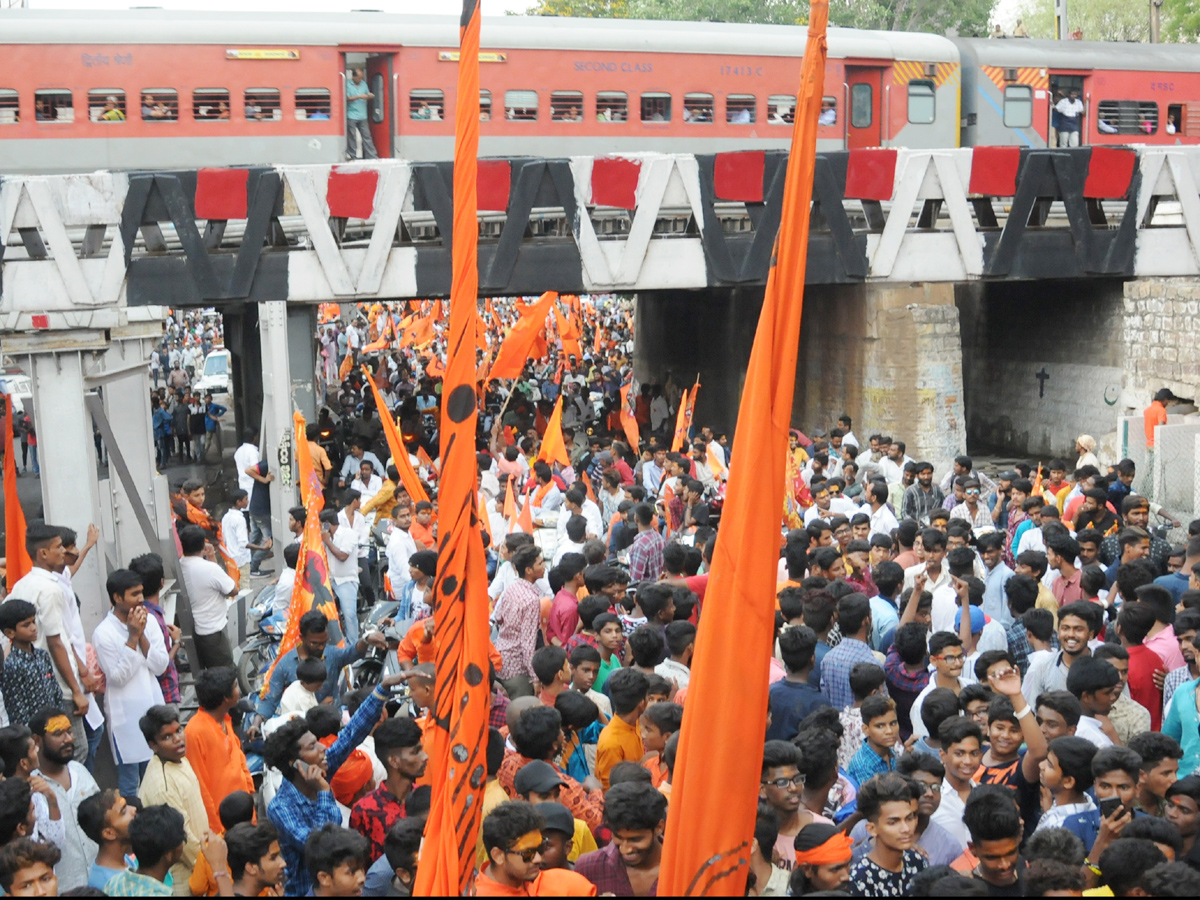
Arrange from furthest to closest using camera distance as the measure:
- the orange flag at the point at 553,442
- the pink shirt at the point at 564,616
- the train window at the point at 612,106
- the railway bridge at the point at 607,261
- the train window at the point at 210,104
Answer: the train window at the point at 612,106 < the train window at the point at 210,104 < the orange flag at the point at 553,442 < the railway bridge at the point at 607,261 < the pink shirt at the point at 564,616

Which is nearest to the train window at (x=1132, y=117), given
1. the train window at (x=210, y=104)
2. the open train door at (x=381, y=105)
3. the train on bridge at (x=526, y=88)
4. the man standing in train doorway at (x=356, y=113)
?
the train on bridge at (x=526, y=88)

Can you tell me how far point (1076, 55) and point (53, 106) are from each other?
47.7 feet

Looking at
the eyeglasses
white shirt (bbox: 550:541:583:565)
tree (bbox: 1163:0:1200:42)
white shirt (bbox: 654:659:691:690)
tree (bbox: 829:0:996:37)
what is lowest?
white shirt (bbox: 550:541:583:565)

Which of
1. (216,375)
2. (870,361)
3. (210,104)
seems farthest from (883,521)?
(216,375)

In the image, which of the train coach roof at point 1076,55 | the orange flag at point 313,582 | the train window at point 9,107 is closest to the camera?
the orange flag at point 313,582

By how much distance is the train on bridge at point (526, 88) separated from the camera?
52.2ft

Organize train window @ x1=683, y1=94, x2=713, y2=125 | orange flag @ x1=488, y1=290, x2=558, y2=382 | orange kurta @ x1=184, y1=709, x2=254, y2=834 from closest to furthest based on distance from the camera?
1. orange kurta @ x1=184, y1=709, x2=254, y2=834
2. orange flag @ x1=488, y1=290, x2=558, y2=382
3. train window @ x1=683, y1=94, x2=713, y2=125

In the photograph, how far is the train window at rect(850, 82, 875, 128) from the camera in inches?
754

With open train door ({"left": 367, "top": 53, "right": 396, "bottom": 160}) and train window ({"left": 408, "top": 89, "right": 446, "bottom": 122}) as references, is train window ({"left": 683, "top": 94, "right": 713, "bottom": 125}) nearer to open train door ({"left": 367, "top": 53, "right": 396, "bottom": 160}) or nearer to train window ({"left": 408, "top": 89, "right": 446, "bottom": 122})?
train window ({"left": 408, "top": 89, "right": 446, "bottom": 122})

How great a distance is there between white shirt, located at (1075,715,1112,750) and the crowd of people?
0.5 inches

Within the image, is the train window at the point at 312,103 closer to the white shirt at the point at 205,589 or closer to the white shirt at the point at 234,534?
the white shirt at the point at 234,534

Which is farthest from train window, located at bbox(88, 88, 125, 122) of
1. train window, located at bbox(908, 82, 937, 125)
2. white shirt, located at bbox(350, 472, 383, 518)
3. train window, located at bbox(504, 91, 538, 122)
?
train window, located at bbox(908, 82, 937, 125)

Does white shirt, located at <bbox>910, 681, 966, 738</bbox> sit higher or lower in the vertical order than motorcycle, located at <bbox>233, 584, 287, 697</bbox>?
higher

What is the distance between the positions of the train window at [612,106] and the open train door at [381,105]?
2.85m
